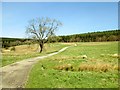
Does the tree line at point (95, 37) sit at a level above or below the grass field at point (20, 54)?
above

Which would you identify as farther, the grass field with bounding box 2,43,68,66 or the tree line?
the tree line

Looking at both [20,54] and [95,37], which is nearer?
[20,54]

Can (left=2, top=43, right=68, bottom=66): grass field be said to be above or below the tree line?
below

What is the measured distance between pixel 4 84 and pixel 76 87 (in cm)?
482

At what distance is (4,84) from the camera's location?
15.6 meters

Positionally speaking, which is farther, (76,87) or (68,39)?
(68,39)

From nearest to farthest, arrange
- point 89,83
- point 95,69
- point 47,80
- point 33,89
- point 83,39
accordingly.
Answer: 1. point 33,89
2. point 89,83
3. point 47,80
4. point 95,69
5. point 83,39

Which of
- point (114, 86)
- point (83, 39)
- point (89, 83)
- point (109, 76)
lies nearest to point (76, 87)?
point (89, 83)

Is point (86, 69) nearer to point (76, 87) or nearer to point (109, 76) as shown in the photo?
point (109, 76)

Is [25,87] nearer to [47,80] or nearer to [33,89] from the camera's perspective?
[33,89]

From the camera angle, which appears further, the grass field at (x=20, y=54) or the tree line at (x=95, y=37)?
the tree line at (x=95, y=37)

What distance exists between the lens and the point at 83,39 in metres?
157

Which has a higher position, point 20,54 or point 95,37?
point 95,37

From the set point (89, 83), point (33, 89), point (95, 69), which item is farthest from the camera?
point (95, 69)
